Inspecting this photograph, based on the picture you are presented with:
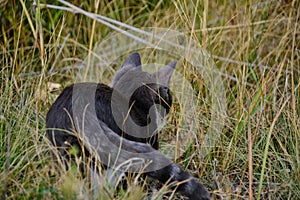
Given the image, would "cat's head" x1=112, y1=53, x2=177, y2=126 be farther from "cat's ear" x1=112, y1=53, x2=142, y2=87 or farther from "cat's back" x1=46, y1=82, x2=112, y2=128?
"cat's back" x1=46, y1=82, x2=112, y2=128

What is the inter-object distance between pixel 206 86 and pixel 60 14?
4.57 feet

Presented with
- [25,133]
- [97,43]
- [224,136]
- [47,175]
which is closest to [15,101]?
[25,133]

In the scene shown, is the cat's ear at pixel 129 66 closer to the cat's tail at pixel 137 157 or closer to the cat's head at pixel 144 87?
the cat's head at pixel 144 87

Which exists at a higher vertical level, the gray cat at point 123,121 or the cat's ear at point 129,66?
the cat's ear at point 129,66

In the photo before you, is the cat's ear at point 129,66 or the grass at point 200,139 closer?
the grass at point 200,139

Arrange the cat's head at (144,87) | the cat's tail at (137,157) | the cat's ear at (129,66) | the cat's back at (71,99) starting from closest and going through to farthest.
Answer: the cat's tail at (137,157), the cat's back at (71,99), the cat's head at (144,87), the cat's ear at (129,66)

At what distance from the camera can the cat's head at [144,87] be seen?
8.70ft

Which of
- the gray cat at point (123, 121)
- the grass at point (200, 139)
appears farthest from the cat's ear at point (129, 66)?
the grass at point (200, 139)

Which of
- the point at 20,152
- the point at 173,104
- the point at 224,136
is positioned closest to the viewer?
the point at 20,152

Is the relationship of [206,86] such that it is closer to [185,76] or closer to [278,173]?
[185,76]

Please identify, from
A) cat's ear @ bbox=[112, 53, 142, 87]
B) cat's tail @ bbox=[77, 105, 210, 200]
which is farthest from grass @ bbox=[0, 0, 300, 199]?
cat's ear @ bbox=[112, 53, 142, 87]

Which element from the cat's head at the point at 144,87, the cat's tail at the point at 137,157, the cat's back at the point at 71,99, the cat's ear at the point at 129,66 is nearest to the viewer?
the cat's tail at the point at 137,157

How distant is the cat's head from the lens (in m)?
2.65

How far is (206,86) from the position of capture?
2.78m
